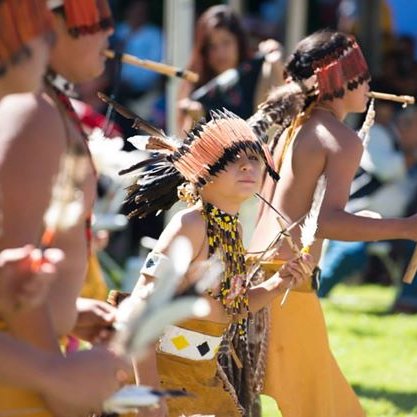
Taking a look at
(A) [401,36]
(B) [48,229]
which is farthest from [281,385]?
(A) [401,36]

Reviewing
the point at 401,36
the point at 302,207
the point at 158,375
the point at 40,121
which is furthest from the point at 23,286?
the point at 401,36

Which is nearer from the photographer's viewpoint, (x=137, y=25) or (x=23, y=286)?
(x=23, y=286)

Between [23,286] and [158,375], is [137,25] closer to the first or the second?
[158,375]

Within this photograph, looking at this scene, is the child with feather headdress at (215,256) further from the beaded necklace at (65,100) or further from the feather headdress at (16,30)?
the feather headdress at (16,30)

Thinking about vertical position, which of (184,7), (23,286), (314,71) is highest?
(23,286)

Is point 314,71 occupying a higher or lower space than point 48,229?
lower

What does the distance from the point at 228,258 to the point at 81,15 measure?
1454 millimetres

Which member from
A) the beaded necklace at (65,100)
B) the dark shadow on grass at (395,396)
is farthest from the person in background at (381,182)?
the beaded necklace at (65,100)

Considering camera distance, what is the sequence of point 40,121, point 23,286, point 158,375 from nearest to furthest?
point 23,286 → point 40,121 → point 158,375

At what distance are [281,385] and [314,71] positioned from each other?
1.16 metres

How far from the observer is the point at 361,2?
475 inches

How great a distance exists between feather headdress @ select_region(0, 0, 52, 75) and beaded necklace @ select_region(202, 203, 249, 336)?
1624mm

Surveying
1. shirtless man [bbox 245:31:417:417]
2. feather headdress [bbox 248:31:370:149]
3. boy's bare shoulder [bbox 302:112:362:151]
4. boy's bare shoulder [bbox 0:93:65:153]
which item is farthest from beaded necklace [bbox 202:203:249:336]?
boy's bare shoulder [bbox 0:93:65:153]

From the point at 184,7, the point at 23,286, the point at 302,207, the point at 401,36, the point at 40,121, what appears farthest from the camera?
the point at 401,36
